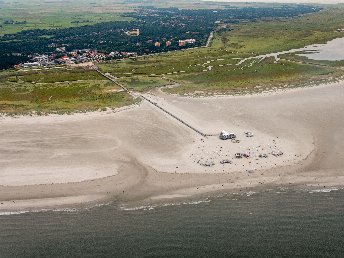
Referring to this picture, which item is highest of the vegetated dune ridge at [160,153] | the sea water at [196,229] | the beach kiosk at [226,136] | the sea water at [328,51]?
the sea water at [328,51]

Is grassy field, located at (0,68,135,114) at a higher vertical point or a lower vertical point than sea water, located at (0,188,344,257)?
higher

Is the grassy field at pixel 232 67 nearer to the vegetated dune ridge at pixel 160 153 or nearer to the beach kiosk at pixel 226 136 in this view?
the vegetated dune ridge at pixel 160 153

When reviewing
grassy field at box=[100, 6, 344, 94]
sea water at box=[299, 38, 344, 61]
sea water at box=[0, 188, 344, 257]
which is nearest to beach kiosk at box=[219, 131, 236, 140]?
sea water at box=[0, 188, 344, 257]

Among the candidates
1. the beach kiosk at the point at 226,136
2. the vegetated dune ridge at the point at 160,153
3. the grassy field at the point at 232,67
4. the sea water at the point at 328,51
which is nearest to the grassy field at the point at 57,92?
the vegetated dune ridge at the point at 160,153

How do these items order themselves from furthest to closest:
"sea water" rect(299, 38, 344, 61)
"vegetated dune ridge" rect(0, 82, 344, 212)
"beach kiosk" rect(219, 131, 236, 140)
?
1. "sea water" rect(299, 38, 344, 61)
2. "beach kiosk" rect(219, 131, 236, 140)
3. "vegetated dune ridge" rect(0, 82, 344, 212)

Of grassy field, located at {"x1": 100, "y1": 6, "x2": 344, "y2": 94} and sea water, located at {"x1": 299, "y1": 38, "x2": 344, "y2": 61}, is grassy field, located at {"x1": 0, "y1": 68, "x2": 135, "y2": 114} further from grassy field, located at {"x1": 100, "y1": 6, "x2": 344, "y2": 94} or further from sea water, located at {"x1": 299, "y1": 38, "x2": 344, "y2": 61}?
sea water, located at {"x1": 299, "y1": 38, "x2": 344, "y2": 61}

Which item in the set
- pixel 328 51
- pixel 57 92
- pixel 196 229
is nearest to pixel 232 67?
pixel 328 51
